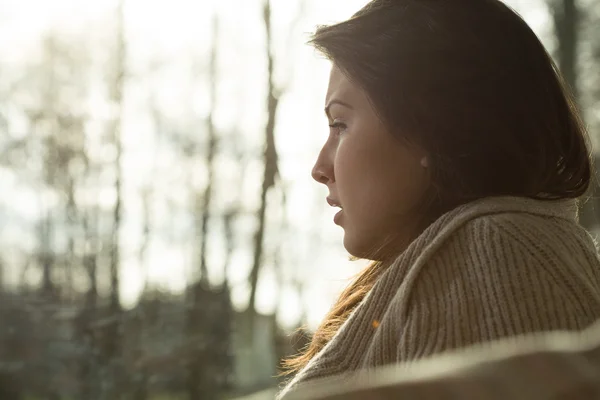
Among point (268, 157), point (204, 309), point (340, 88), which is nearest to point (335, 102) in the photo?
point (340, 88)

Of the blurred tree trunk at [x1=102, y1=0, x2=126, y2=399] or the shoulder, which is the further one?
the blurred tree trunk at [x1=102, y1=0, x2=126, y2=399]

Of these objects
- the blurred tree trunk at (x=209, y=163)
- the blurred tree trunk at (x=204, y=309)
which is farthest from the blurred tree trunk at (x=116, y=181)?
the blurred tree trunk at (x=209, y=163)

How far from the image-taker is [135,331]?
1612 cm

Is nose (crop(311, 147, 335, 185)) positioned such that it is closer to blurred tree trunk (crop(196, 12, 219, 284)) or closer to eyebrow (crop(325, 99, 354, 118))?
eyebrow (crop(325, 99, 354, 118))

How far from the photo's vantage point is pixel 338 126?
1.66 m

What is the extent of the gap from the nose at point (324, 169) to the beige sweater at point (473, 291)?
511 mm

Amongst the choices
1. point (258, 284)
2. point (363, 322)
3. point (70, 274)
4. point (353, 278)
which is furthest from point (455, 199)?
point (70, 274)

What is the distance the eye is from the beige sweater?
453 millimetres

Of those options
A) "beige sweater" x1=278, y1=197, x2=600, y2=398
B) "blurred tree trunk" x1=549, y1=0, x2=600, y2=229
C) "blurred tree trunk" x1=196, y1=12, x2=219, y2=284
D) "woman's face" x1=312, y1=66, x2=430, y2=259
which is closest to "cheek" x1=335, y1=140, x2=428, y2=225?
"woman's face" x1=312, y1=66, x2=430, y2=259

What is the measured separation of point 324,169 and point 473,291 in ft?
2.36

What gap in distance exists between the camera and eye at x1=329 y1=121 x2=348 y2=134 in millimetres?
1640

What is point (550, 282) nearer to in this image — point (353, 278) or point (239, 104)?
point (353, 278)

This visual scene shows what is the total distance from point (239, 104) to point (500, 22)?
15156mm

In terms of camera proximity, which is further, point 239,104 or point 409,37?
point 239,104
